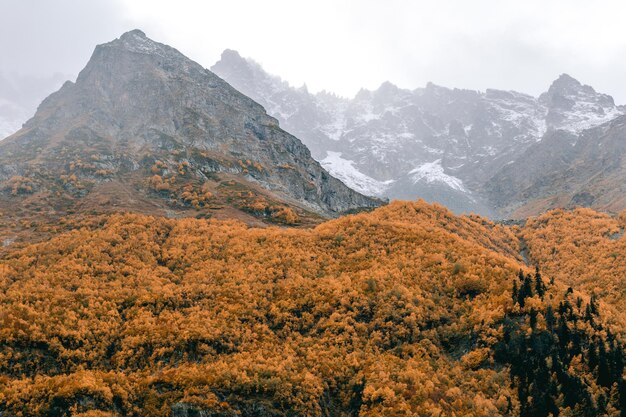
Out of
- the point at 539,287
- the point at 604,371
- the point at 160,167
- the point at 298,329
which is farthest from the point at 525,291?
the point at 160,167

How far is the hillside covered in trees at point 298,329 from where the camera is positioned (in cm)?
4525

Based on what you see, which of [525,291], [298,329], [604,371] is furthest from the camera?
[298,329]

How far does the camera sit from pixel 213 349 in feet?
175

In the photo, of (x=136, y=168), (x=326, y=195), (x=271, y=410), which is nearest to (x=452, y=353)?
(x=271, y=410)

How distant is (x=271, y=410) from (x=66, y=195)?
95.8m

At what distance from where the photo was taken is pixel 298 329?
59500 millimetres

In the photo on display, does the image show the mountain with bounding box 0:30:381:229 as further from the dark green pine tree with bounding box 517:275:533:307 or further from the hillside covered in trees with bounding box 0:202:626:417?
the dark green pine tree with bounding box 517:275:533:307

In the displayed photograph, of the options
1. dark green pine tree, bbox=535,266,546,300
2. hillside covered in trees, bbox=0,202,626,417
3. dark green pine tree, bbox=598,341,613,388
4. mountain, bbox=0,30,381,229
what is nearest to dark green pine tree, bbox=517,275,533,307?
hillside covered in trees, bbox=0,202,626,417

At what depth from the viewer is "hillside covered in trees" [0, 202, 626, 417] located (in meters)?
45.2

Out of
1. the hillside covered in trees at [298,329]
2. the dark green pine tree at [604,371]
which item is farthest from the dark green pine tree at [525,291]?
the dark green pine tree at [604,371]

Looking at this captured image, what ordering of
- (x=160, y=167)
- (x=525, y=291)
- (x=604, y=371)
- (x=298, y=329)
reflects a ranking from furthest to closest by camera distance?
(x=160, y=167)
(x=298, y=329)
(x=525, y=291)
(x=604, y=371)

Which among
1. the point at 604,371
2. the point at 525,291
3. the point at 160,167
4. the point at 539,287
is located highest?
the point at 160,167

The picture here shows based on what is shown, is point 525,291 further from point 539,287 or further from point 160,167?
point 160,167

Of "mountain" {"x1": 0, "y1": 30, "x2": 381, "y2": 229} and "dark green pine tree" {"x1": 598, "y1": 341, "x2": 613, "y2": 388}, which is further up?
"mountain" {"x1": 0, "y1": 30, "x2": 381, "y2": 229}
